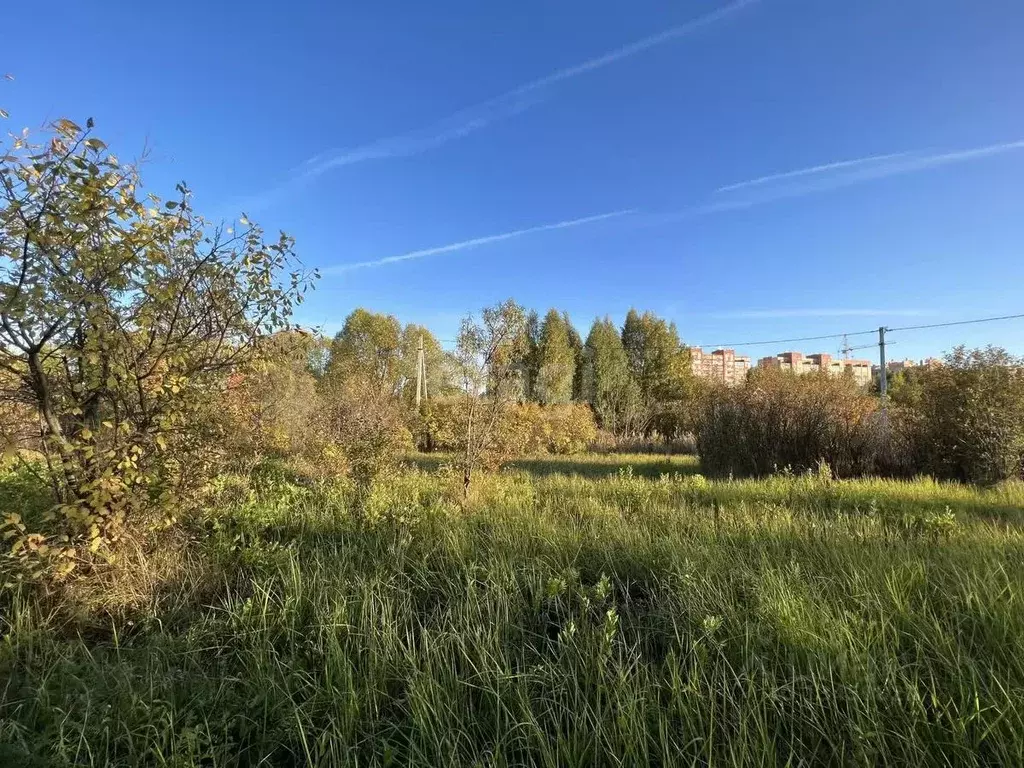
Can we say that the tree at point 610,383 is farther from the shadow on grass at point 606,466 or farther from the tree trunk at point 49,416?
the tree trunk at point 49,416

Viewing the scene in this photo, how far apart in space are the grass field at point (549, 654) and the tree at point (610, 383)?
616 inches

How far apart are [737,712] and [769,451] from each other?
9.35 m

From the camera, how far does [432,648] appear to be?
2197 mm

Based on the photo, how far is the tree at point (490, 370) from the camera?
661cm

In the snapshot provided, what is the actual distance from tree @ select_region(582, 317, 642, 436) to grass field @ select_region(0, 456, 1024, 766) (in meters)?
15.6

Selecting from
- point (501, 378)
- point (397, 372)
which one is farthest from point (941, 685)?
point (397, 372)

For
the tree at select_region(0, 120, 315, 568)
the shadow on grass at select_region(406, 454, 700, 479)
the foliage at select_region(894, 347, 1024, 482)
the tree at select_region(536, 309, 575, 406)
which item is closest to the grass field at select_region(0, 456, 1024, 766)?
the tree at select_region(0, 120, 315, 568)

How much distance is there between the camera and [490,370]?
21.9 ft

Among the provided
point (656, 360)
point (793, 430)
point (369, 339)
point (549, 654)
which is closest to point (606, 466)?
point (793, 430)

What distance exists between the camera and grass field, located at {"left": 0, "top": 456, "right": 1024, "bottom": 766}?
5.49ft

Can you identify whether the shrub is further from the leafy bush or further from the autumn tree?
the autumn tree

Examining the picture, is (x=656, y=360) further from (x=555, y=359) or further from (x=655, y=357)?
(x=555, y=359)

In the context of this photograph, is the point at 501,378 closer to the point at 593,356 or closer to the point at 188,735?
the point at 188,735

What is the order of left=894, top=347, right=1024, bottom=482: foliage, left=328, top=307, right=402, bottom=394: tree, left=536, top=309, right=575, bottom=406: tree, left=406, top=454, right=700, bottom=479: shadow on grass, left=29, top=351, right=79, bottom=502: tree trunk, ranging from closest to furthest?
Answer: 1. left=29, top=351, right=79, bottom=502: tree trunk
2. left=894, top=347, right=1024, bottom=482: foliage
3. left=406, top=454, right=700, bottom=479: shadow on grass
4. left=536, top=309, right=575, bottom=406: tree
5. left=328, top=307, right=402, bottom=394: tree
